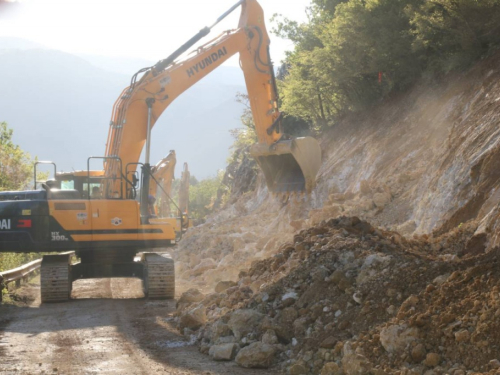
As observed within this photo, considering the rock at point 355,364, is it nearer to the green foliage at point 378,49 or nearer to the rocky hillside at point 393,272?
the rocky hillside at point 393,272

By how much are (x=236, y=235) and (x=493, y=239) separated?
13764mm

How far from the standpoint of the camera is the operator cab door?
14.6m

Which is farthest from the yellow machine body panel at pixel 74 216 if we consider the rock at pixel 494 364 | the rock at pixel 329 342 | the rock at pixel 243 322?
the rock at pixel 494 364

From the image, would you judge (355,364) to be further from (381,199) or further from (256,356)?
(381,199)

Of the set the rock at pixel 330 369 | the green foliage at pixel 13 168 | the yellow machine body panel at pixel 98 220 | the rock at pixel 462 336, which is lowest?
the rock at pixel 330 369

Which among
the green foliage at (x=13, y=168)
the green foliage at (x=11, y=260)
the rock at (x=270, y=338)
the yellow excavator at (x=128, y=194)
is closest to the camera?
the rock at (x=270, y=338)

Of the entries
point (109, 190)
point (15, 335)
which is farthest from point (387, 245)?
point (109, 190)

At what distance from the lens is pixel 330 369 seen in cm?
707

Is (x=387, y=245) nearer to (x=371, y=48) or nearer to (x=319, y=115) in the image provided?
(x=371, y=48)

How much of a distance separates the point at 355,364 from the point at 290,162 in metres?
12.8

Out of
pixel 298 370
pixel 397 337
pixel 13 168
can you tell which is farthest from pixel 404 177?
pixel 13 168

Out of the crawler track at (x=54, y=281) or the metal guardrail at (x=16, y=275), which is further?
the metal guardrail at (x=16, y=275)

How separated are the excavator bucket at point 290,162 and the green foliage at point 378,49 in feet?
14.8

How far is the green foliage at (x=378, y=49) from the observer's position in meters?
17.8
